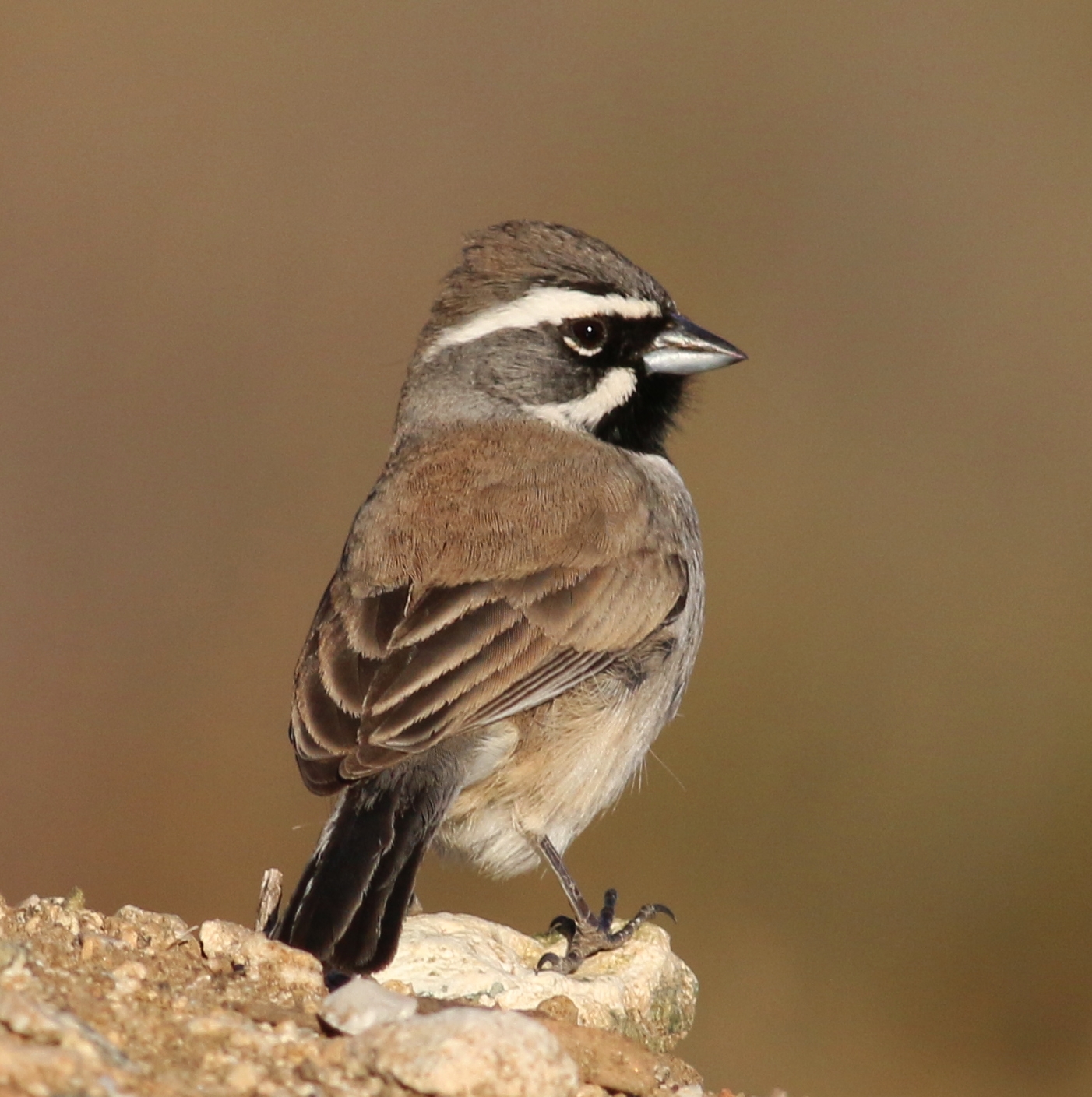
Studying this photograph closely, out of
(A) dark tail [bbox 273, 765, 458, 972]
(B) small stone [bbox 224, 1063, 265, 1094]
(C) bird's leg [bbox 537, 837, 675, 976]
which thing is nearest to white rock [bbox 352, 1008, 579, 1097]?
(B) small stone [bbox 224, 1063, 265, 1094]

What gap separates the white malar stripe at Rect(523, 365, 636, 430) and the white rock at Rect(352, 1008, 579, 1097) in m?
3.94

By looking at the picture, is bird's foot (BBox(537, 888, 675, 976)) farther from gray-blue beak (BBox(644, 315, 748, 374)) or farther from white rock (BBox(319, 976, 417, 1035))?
gray-blue beak (BBox(644, 315, 748, 374))

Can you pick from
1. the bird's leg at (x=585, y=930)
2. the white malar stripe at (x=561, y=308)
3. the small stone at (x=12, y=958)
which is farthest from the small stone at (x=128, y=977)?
the white malar stripe at (x=561, y=308)

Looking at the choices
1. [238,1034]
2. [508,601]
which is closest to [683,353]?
A: [508,601]

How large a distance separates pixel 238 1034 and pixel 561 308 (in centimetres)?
413

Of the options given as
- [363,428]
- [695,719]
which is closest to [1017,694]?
[695,719]

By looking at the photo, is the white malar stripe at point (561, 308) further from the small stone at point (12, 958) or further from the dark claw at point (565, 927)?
the small stone at point (12, 958)

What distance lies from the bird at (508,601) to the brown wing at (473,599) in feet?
0.03

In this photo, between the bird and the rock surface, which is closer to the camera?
the rock surface

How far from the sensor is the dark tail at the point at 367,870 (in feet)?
18.5

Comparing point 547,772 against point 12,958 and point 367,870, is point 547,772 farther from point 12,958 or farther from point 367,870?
point 12,958

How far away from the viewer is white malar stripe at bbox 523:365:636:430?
8.16 m

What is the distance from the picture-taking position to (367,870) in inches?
234

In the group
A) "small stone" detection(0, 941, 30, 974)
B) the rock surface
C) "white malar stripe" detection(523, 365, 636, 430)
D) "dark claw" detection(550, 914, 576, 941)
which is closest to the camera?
the rock surface
